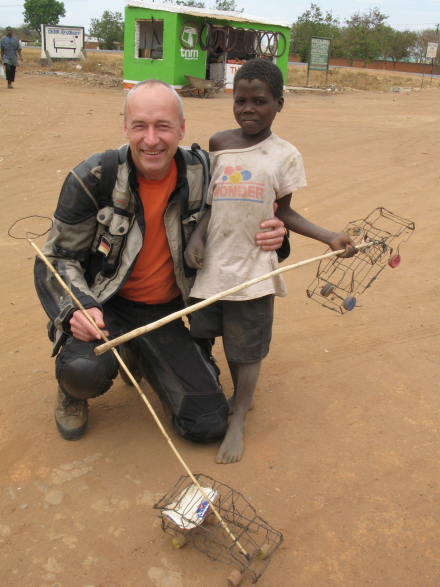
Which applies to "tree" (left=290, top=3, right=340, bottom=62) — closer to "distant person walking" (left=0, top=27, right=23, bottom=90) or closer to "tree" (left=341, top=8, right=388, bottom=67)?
"tree" (left=341, top=8, right=388, bottom=67)

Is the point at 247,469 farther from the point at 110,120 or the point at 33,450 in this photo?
the point at 110,120

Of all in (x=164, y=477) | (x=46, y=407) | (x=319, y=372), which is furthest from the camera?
(x=319, y=372)

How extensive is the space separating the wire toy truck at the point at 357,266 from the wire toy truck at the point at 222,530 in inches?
44.6

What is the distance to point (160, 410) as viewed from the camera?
3225 millimetres

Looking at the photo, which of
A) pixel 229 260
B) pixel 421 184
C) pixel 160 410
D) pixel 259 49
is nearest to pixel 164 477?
pixel 160 410

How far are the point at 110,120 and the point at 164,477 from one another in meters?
10.9

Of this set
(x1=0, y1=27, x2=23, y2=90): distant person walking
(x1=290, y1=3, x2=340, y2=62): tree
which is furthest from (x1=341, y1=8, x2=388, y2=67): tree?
(x1=0, y1=27, x2=23, y2=90): distant person walking

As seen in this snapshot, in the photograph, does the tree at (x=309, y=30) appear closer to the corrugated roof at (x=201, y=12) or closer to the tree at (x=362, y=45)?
the tree at (x=362, y=45)

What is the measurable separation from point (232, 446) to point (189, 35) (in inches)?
675

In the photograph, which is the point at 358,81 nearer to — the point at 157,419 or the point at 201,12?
the point at 201,12

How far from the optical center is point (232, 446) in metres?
2.81

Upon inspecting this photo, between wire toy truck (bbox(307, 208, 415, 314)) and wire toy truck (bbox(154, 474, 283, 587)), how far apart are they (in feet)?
3.71

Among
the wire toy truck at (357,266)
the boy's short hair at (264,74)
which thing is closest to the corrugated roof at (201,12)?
the wire toy truck at (357,266)

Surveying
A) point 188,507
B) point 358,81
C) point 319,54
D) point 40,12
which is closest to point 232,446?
point 188,507
